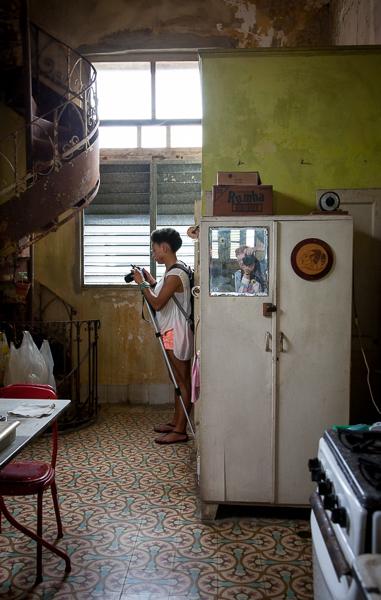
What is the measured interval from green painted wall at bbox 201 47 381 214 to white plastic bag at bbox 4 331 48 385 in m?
2.08

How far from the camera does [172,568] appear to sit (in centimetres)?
249

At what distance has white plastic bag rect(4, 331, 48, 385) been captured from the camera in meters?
4.24

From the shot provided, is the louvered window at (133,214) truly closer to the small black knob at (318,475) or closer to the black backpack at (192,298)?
the black backpack at (192,298)

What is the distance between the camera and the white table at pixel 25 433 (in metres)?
1.83

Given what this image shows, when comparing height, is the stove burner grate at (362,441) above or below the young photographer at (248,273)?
below

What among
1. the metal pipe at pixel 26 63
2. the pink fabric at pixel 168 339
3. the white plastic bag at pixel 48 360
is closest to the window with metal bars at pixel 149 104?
the metal pipe at pixel 26 63

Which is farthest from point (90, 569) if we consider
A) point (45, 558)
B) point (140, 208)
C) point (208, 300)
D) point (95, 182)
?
point (140, 208)

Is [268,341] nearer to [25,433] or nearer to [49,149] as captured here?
[25,433]

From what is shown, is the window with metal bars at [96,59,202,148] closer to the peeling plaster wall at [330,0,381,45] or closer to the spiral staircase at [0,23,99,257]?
the spiral staircase at [0,23,99,257]

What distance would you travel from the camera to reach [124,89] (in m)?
5.92

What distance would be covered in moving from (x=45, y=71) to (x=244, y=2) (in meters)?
2.34

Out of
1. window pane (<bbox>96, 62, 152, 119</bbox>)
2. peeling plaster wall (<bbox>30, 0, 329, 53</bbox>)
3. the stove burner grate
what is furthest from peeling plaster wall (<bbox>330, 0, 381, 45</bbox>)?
the stove burner grate

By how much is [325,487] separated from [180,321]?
9.13ft

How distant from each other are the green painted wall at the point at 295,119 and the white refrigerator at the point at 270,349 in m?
0.70
